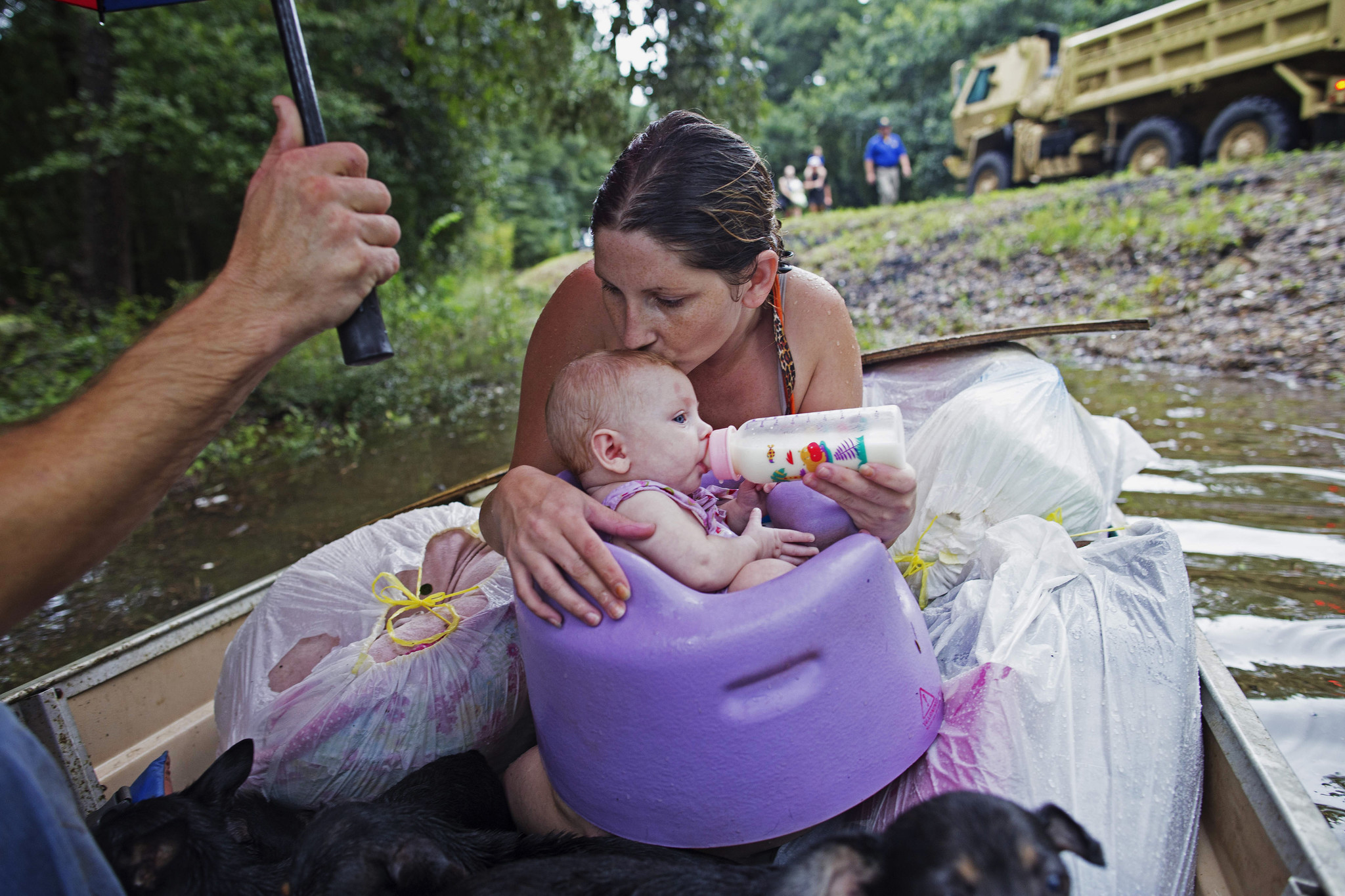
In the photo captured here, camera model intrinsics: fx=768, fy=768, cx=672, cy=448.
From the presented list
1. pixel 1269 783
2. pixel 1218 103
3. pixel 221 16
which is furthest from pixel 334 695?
pixel 1218 103

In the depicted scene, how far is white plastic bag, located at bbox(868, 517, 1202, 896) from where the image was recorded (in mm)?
1254

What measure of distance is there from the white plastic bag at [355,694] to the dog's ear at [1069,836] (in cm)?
116

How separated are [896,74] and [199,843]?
961 inches

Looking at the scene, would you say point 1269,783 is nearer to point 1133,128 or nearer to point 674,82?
point 674,82

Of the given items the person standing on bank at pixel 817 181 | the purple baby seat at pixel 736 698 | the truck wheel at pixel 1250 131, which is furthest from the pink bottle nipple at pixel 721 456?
the person standing on bank at pixel 817 181

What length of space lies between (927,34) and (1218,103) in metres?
13.1

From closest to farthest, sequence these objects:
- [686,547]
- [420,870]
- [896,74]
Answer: [420,870], [686,547], [896,74]

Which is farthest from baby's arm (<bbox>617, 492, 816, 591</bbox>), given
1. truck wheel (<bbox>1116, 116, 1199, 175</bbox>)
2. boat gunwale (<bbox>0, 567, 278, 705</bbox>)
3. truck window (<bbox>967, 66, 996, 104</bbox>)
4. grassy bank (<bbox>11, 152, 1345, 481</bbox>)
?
truck window (<bbox>967, 66, 996, 104</bbox>)

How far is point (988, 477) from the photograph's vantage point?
2295 millimetres

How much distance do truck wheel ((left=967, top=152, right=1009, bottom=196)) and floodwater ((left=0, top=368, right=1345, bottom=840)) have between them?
800cm

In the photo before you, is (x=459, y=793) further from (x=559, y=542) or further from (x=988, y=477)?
(x=988, y=477)

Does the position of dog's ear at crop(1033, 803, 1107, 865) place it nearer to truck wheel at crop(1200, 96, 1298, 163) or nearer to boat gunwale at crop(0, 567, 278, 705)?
boat gunwale at crop(0, 567, 278, 705)

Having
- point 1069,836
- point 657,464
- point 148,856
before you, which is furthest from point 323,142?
point 1069,836

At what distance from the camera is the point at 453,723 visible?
5.44 ft
